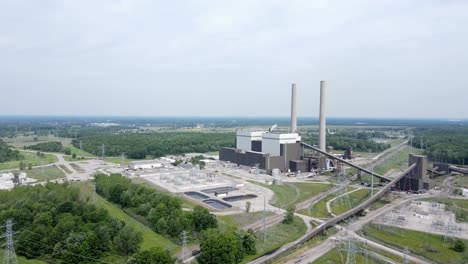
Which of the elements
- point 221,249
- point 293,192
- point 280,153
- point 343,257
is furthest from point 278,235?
point 280,153

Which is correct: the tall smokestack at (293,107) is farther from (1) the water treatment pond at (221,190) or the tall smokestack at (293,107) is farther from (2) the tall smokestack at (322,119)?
(1) the water treatment pond at (221,190)

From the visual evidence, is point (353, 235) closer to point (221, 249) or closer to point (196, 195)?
point (221, 249)

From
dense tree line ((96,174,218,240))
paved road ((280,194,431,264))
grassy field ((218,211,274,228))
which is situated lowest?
paved road ((280,194,431,264))

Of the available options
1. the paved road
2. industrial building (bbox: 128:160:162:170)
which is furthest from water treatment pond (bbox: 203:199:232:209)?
industrial building (bbox: 128:160:162:170)

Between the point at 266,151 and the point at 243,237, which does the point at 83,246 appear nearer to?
the point at 243,237

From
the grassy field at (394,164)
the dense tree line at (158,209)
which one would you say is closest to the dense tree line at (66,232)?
the dense tree line at (158,209)

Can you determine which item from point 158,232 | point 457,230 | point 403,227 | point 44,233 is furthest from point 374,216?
point 44,233

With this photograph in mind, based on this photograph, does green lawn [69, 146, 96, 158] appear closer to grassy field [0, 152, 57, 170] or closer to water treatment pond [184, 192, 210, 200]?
grassy field [0, 152, 57, 170]
